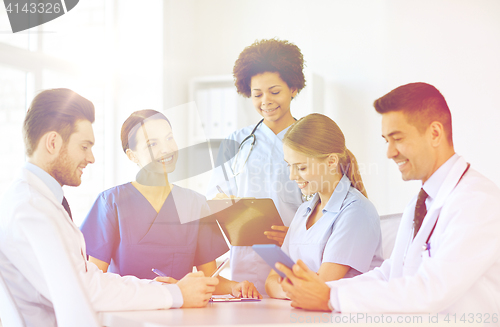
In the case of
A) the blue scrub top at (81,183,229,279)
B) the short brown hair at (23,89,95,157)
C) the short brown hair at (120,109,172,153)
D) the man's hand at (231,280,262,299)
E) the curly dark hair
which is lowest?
the man's hand at (231,280,262,299)

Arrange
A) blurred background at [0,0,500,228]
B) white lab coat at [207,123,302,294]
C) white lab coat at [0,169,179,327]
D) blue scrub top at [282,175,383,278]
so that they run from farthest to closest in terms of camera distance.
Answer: blurred background at [0,0,500,228], white lab coat at [207,123,302,294], blue scrub top at [282,175,383,278], white lab coat at [0,169,179,327]

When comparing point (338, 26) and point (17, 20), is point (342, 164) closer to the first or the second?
point (338, 26)

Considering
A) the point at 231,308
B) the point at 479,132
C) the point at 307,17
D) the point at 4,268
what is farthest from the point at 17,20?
the point at 479,132

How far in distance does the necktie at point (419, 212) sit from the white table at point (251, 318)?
237mm

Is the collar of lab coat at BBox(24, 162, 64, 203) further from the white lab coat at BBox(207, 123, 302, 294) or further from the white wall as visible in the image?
the white wall

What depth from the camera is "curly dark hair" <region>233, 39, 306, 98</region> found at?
200cm

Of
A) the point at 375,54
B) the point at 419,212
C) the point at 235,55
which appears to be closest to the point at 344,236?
the point at 419,212

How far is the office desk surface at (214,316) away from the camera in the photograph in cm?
91

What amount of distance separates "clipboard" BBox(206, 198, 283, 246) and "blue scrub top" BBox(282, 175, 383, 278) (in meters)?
0.12

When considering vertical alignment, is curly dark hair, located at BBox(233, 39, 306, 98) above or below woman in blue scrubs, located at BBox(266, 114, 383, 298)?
above

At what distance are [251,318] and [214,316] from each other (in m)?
0.09

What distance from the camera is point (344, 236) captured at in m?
1.38

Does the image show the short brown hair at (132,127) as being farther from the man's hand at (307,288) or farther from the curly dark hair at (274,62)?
the man's hand at (307,288)

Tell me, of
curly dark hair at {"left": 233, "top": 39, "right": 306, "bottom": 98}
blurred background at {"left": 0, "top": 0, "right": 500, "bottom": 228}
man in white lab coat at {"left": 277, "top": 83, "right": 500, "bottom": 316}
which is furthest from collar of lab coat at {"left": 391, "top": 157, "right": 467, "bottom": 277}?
blurred background at {"left": 0, "top": 0, "right": 500, "bottom": 228}
